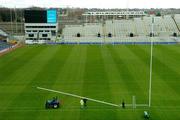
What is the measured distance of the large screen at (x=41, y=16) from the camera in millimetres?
84875

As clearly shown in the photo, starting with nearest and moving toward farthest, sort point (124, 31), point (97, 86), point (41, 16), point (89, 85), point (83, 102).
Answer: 1. point (83, 102)
2. point (97, 86)
3. point (89, 85)
4. point (41, 16)
5. point (124, 31)

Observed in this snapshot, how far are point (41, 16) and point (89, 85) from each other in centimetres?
5459

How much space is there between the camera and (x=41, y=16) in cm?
8512

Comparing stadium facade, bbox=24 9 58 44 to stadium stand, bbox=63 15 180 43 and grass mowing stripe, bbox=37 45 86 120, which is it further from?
grass mowing stripe, bbox=37 45 86 120

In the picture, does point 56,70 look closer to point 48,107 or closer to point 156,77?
point 156,77

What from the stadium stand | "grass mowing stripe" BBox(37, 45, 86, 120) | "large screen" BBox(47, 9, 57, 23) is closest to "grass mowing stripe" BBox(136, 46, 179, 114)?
"grass mowing stripe" BBox(37, 45, 86, 120)

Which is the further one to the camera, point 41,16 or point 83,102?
point 41,16

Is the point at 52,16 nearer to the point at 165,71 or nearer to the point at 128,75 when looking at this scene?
the point at 165,71

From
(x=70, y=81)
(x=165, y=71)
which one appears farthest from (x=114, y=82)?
(x=165, y=71)

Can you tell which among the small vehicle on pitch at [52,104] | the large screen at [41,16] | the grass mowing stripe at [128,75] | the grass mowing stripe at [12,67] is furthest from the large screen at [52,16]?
the small vehicle on pitch at [52,104]

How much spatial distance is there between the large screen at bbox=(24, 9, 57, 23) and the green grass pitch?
34.4m

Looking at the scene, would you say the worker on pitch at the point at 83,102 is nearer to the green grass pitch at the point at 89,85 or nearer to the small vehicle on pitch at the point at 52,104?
the green grass pitch at the point at 89,85

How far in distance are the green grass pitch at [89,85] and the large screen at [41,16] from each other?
34426mm

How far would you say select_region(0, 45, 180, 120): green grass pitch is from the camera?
24672mm
